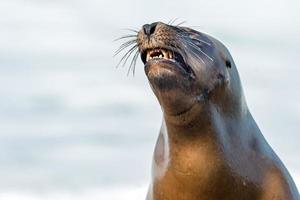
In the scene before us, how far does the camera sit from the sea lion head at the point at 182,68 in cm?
2414

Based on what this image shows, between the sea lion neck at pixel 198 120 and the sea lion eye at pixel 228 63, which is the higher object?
the sea lion eye at pixel 228 63

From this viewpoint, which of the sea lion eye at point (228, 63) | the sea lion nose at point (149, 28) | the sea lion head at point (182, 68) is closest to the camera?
the sea lion head at point (182, 68)

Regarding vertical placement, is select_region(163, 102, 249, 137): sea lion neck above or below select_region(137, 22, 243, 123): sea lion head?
below

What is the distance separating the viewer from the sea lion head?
79.2 ft

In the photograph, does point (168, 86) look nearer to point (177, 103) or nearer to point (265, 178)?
point (177, 103)

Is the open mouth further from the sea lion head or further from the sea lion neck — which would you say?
the sea lion neck

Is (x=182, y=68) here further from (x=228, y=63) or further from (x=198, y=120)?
(x=228, y=63)

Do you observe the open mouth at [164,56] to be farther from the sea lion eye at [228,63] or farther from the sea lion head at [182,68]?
the sea lion eye at [228,63]

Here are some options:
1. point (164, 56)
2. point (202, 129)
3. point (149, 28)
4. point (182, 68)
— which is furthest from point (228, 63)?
point (149, 28)

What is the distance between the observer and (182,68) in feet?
79.7

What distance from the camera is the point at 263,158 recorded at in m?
25.7

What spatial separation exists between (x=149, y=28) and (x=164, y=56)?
36 centimetres

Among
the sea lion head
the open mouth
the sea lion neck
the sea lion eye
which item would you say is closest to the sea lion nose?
the sea lion head

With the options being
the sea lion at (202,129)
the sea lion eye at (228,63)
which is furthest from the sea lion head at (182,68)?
the sea lion eye at (228,63)
